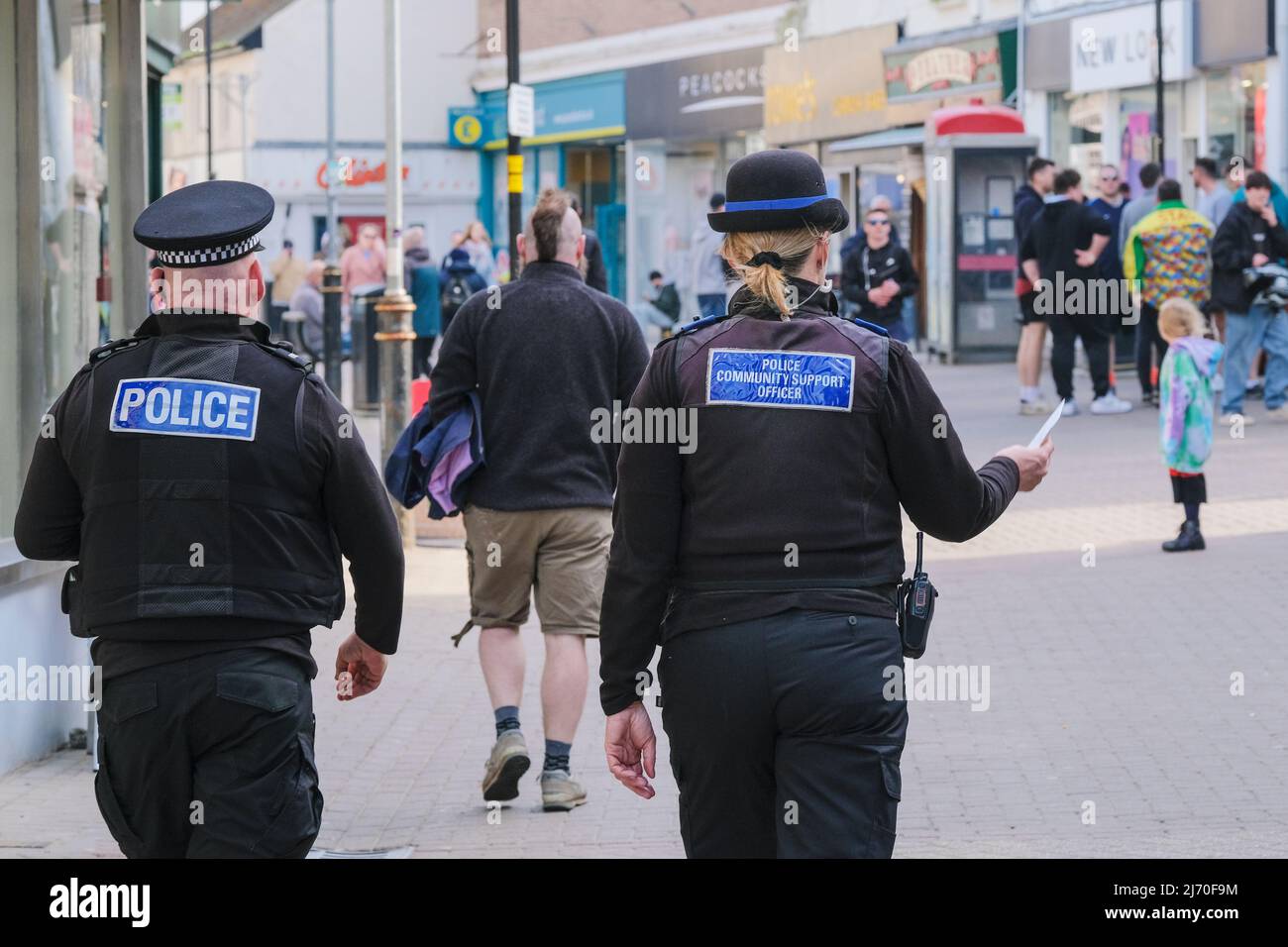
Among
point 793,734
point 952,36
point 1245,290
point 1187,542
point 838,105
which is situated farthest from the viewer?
point 838,105

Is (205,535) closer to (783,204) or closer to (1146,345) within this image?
(783,204)

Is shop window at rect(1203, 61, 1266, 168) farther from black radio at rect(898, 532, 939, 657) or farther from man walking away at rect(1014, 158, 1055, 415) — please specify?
black radio at rect(898, 532, 939, 657)

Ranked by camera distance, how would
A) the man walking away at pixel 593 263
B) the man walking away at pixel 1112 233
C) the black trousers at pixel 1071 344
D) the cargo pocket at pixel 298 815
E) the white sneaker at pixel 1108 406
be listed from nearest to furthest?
the cargo pocket at pixel 298 815 → the man walking away at pixel 593 263 → the black trousers at pixel 1071 344 → the white sneaker at pixel 1108 406 → the man walking away at pixel 1112 233

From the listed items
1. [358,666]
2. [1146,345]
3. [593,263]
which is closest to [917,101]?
[1146,345]

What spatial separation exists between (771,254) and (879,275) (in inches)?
538

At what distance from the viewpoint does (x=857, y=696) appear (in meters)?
3.77

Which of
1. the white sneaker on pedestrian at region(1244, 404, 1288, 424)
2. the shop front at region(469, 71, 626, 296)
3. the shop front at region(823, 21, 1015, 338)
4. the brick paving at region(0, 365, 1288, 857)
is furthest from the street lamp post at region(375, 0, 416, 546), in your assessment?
the shop front at region(469, 71, 626, 296)

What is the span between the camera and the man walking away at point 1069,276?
17.6 m

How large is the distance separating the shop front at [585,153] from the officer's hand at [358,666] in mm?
40701

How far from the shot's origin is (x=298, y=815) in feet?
12.8

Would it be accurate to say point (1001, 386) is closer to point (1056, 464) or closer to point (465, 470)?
point (1056, 464)

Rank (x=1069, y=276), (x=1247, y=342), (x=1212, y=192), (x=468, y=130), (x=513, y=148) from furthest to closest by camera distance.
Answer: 1. (x=468, y=130)
2. (x=1212, y=192)
3. (x=1069, y=276)
4. (x=1247, y=342)
5. (x=513, y=148)

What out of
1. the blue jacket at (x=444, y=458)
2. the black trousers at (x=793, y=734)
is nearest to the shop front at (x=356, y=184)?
the blue jacket at (x=444, y=458)

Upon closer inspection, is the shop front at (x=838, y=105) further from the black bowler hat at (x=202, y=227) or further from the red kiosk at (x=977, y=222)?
the black bowler hat at (x=202, y=227)
